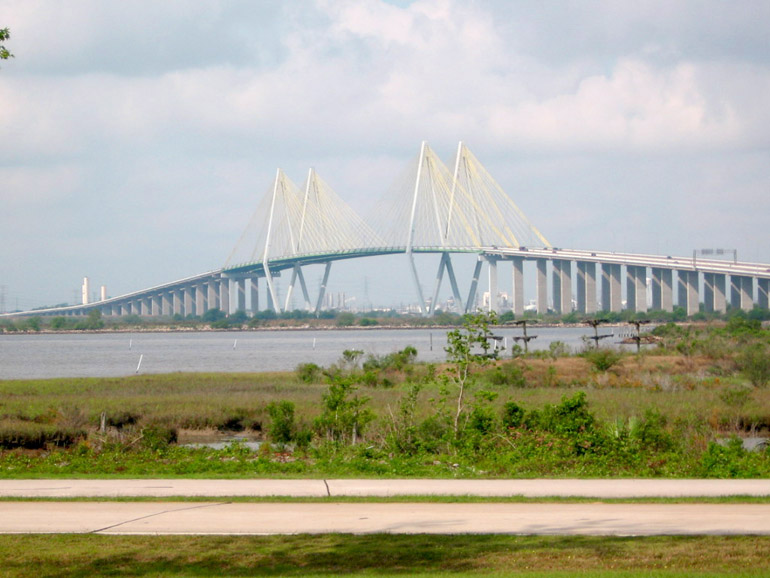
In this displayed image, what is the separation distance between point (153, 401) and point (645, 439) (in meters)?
12.4

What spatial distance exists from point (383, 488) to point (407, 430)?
10.5ft

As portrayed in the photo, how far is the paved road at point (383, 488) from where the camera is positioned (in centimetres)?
991

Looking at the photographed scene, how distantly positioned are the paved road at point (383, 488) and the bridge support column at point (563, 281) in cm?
7491

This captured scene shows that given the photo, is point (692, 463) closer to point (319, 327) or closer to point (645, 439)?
point (645, 439)

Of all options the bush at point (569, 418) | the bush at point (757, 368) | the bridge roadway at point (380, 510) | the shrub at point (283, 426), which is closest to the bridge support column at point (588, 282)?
the bush at point (757, 368)

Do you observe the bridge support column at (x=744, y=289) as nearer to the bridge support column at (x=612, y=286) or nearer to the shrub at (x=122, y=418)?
the bridge support column at (x=612, y=286)

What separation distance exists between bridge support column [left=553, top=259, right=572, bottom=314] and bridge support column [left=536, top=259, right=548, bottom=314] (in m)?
0.93

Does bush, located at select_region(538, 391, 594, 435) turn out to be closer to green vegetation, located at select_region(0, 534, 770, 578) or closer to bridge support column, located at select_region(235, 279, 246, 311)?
green vegetation, located at select_region(0, 534, 770, 578)

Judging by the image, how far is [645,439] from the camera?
12.8 metres

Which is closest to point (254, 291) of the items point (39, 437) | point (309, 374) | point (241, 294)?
point (241, 294)

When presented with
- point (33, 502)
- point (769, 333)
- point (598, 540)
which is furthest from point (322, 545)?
point (769, 333)

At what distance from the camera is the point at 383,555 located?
714 cm

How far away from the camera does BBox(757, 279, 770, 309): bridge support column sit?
271 feet

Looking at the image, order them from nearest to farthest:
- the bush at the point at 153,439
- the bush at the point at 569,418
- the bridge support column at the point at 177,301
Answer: the bush at the point at 569,418 < the bush at the point at 153,439 < the bridge support column at the point at 177,301
